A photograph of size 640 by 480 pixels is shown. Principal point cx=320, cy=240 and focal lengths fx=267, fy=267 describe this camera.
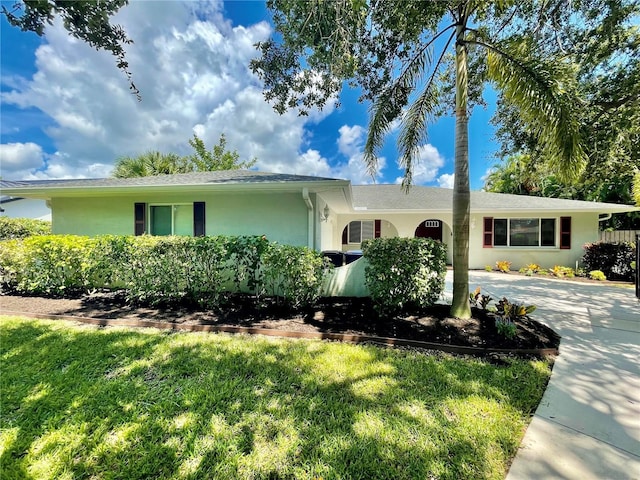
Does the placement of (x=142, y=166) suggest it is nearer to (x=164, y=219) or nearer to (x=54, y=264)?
(x=164, y=219)

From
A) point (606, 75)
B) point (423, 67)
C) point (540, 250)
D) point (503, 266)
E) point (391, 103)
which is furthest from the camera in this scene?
point (540, 250)

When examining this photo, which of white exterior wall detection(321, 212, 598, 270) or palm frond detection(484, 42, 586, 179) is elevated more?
palm frond detection(484, 42, 586, 179)

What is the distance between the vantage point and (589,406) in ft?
8.86

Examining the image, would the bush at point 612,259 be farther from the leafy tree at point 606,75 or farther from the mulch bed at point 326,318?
the mulch bed at point 326,318

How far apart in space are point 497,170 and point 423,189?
55.2 ft

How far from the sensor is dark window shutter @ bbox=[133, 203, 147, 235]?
25.1 feet

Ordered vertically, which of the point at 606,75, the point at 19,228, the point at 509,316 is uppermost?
the point at 606,75

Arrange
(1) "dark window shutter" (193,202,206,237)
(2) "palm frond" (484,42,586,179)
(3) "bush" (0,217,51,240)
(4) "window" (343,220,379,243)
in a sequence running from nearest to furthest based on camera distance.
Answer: (2) "palm frond" (484,42,586,179), (1) "dark window shutter" (193,202,206,237), (3) "bush" (0,217,51,240), (4) "window" (343,220,379,243)

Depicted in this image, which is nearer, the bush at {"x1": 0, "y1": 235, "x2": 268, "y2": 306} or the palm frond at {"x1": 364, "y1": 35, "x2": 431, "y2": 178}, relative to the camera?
the bush at {"x1": 0, "y1": 235, "x2": 268, "y2": 306}

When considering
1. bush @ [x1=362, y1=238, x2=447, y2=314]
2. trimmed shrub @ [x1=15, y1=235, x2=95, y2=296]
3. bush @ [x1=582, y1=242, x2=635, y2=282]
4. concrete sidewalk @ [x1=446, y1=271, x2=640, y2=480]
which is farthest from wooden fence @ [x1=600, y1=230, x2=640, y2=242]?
trimmed shrub @ [x1=15, y1=235, x2=95, y2=296]

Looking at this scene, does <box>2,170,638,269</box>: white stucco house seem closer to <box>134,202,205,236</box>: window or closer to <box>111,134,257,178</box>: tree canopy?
<box>134,202,205,236</box>: window

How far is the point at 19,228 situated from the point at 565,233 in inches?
1038

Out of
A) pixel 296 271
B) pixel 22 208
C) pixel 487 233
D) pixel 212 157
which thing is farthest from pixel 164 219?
pixel 212 157

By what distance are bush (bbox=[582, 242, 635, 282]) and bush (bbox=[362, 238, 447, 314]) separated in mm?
10148
